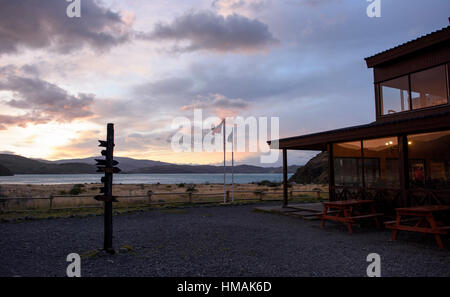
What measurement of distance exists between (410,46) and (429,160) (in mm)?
4926

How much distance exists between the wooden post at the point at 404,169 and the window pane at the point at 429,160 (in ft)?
0.40

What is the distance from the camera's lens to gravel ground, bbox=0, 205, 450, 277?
5.48 meters

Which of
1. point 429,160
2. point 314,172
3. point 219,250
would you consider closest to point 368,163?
point 429,160

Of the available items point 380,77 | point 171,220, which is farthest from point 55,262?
point 380,77

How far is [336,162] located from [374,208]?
241 centimetres

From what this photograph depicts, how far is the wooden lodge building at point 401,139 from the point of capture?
29.2ft

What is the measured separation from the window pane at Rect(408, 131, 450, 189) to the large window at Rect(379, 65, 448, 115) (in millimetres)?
2413

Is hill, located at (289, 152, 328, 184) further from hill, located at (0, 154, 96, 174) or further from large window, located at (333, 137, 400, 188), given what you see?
hill, located at (0, 154, 96, 174)

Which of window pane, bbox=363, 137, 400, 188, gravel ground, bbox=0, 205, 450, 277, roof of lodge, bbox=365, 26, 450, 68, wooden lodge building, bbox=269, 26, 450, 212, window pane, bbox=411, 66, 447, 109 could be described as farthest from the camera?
window pane, bbox=411, 66, 447, 109

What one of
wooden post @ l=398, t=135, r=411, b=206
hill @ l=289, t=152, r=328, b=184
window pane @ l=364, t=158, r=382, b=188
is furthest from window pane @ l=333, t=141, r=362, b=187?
hill @ l=289, t=152, r=328, b=184

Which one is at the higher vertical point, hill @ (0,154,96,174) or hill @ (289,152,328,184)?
hill @ (0,154,96,174)

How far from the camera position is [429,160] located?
357 inches
